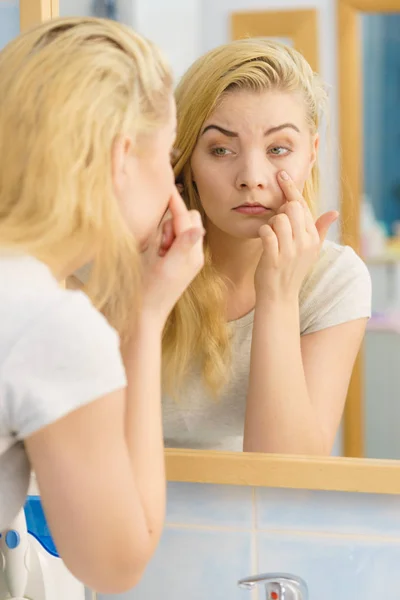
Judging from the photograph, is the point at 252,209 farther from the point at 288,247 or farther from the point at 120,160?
the point at 120,160

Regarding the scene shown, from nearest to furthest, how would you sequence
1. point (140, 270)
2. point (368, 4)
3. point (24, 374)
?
point (24, 374) < point (140, 270) < point (368, 4)

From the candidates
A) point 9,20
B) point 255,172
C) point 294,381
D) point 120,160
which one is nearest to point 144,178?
point 120,160

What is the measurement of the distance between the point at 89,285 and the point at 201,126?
9.4 inches

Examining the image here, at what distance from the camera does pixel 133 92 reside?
2.17 feet

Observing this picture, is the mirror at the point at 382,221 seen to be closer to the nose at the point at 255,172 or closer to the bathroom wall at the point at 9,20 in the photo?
the nose at the point at 255,172

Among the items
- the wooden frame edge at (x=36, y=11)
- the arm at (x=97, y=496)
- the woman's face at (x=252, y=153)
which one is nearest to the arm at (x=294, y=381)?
the woman's face at (x=252, y=153)

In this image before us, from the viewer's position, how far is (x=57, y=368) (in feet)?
1.90

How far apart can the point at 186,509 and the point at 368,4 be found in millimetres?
571

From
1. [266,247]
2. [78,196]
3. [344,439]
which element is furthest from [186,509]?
[78,196]

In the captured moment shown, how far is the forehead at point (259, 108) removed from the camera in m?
0.83

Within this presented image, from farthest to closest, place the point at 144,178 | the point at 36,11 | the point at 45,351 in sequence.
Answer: the point at 36,11 < the point at 144,178 < the point at 45,351

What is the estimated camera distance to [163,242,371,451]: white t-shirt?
85cm

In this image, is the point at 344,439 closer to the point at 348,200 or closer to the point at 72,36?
the point at 348,200

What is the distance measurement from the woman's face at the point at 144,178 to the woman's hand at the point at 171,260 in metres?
0.04
